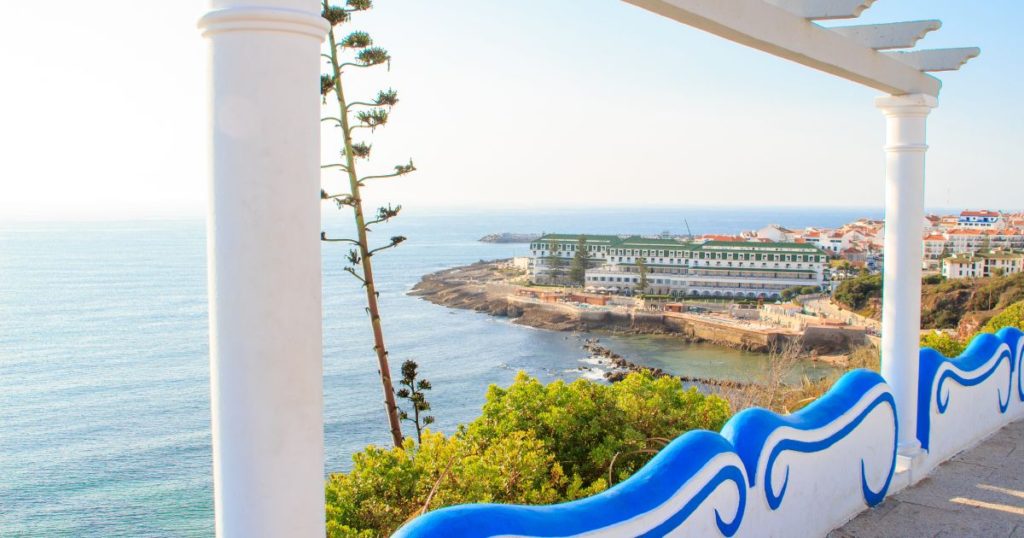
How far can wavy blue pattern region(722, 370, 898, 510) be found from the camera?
254 cm

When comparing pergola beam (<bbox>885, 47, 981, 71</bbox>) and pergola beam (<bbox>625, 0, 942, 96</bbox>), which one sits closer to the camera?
pergola beam (<bbox>625, 0, 942, 96</bbox>)

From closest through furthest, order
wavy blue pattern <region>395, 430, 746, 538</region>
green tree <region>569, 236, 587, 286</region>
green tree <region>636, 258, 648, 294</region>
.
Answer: wavy blue pattern <region>395, 430, 746, 538</region> → green tree <region>636, 258, 648, 294</region> → green tree <region>569, 236, 587, 286</region>

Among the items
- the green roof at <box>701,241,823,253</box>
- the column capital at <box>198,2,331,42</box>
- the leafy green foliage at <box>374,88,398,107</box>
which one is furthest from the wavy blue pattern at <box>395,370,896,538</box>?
the green roof at <box>701,241,823,253</box>

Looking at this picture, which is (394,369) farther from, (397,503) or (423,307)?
(397,503)

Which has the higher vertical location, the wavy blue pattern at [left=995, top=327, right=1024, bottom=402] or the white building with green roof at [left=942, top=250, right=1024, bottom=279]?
the wavy blue pattern at [left=995, top=327, right=1024, bottom=402]

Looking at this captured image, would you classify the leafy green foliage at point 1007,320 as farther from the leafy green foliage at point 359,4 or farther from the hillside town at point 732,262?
the hillside town at point 732,262

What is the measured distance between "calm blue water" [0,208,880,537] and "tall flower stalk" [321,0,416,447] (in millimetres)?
14384

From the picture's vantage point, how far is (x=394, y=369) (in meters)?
33.1

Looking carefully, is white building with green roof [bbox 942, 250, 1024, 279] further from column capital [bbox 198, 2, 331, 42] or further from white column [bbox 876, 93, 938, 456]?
column capital [bbox 198, 2, 331, 42]

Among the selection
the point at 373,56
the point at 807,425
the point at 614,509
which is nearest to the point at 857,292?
the point at 373,56

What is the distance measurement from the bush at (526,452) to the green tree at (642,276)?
47131 millimetres

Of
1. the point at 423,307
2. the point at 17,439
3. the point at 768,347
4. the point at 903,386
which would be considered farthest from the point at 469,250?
the point at 903,386

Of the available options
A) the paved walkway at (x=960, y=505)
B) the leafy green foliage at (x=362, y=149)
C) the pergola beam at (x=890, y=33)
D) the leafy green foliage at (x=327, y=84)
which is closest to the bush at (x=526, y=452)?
the paved walkway at (x=960, y=505)

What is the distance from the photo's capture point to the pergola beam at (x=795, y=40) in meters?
2.20
